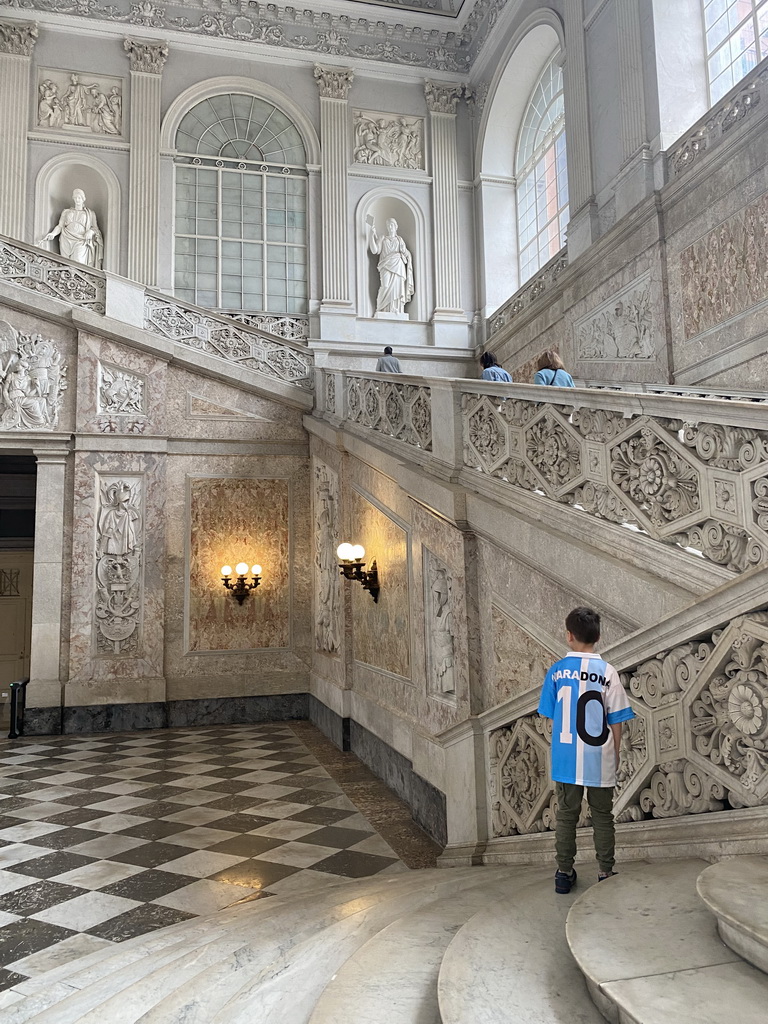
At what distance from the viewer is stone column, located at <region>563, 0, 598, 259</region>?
35.3 feet

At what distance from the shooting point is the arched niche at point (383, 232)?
596 inches

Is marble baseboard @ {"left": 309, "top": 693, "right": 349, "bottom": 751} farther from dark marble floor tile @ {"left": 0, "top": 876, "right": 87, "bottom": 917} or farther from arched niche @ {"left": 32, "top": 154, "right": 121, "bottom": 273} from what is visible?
arched niche @ {"left": 32, "top": 154, "right": 121, "bottom": 273}

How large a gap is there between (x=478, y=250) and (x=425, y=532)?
1086 centimetres

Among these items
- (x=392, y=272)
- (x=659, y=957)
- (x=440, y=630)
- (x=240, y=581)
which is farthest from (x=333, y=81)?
(x=659, y=957)

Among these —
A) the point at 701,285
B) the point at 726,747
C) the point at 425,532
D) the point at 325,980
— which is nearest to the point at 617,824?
the point at 726,747

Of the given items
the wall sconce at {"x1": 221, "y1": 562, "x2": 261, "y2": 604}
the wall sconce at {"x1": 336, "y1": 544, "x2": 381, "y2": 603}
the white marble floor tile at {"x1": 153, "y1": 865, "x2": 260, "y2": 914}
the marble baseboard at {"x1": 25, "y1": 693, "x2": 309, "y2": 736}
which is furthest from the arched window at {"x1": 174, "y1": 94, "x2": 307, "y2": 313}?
the white marble floor tile at {"x1": 153, "y1": 865, "x2": 260, "y2": 914}

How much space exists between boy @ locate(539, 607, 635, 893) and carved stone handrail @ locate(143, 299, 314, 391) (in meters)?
8.78

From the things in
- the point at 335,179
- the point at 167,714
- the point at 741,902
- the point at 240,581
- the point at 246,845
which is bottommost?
the point at 246,845

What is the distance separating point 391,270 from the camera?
1505 centimetres

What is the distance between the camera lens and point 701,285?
8148mm

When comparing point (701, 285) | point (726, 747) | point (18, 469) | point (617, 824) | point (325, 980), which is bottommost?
point (325, 980)

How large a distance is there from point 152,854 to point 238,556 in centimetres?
618

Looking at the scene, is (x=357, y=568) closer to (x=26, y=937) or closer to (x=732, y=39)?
(x=26, y=937)

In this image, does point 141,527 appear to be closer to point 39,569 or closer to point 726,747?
point 39,569
